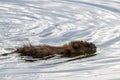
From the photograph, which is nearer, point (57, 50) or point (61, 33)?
point (57, 50)

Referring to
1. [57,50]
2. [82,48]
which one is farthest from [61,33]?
[57,50]

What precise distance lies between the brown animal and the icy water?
0.27 metres

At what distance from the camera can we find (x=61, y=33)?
53.4 ft

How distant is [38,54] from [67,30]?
162 inches

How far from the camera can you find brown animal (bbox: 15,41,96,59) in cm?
1275

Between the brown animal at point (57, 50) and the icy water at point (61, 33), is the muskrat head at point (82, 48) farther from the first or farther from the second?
the icy water at point (61, 33)

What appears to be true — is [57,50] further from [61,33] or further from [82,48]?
[61,33]

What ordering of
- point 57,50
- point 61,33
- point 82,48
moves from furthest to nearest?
1. point 61,33
2. point 82,48
3. point 57,50

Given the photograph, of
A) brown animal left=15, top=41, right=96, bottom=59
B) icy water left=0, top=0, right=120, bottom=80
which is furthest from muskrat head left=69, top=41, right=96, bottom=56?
icy water left=0, top=0, right=120, bottom=80

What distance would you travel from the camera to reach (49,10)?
20.2m

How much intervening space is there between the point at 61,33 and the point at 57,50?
3182mm

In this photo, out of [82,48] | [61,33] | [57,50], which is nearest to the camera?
[57,50]

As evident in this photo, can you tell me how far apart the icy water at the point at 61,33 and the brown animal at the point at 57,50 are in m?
0.27

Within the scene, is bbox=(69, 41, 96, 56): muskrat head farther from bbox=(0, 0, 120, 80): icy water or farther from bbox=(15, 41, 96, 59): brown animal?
bbox=(0, 0, 120, 80): icy water
